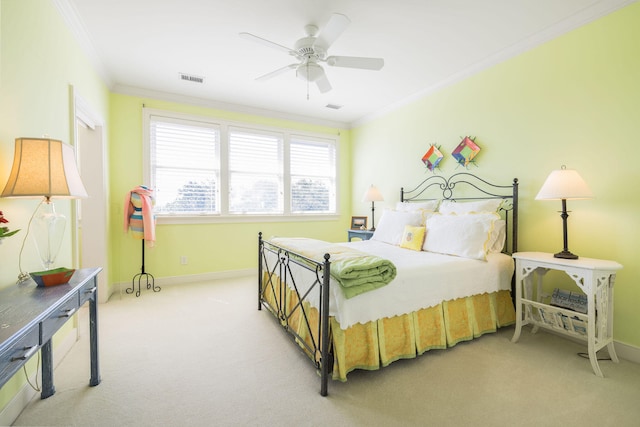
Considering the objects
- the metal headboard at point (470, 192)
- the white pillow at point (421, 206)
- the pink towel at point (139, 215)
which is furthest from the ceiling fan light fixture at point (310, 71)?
the pink towel at point (139, 215)

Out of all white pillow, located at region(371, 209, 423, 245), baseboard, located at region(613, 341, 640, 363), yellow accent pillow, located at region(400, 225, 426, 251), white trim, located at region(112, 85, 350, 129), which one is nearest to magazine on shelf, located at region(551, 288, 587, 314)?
baseboard, located at region(613, 341, 640, 363)

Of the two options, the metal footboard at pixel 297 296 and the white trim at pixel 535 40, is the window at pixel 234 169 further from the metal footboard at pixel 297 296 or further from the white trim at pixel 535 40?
the white trim at pixel 535 40

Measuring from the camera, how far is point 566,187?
6.96ft

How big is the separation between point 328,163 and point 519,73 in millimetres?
3185

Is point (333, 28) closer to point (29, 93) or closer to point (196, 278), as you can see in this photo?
point (29, 93)

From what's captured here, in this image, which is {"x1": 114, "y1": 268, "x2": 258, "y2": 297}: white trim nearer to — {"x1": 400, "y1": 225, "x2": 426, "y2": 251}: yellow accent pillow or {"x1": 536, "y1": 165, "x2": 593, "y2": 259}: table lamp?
{"x1": 400, "y1": 225, "x2": 426, "y2": 251}: yellow accent pillow

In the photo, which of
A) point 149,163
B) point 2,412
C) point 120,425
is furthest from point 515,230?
point 149,163

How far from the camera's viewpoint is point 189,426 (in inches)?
58.6

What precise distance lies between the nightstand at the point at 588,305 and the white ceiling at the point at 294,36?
2.03m

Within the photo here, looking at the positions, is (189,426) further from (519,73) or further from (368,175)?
(368,175)

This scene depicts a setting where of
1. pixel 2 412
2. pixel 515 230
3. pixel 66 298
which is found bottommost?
pixel 2 412

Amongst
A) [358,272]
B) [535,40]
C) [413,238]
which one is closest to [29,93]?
[358,272]

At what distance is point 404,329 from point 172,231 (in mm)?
3501

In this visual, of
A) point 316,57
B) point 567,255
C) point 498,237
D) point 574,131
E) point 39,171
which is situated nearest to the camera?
point 39,171
